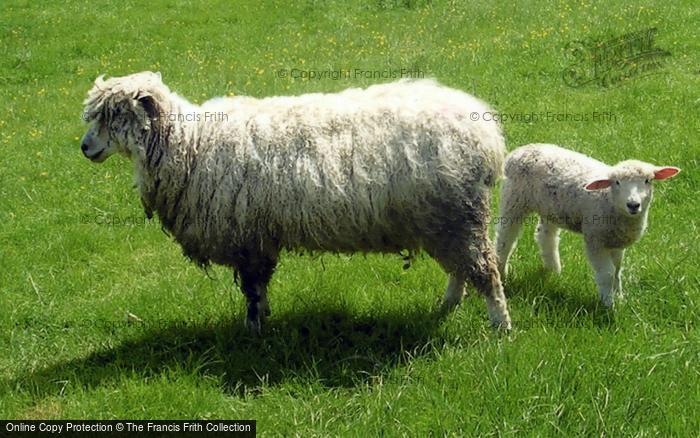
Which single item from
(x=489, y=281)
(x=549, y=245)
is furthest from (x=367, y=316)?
(x=549, y=245)

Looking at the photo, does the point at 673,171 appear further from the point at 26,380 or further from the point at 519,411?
the point at 26,380

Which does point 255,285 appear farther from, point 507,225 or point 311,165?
point 507,225

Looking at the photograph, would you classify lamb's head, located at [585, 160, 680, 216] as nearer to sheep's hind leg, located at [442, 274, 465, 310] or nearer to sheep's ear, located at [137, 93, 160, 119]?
sheep's hind leg, located at [442, 274, 465, 310]

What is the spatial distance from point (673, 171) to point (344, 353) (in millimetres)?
2417

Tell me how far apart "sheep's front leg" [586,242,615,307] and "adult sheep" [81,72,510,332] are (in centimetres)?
67

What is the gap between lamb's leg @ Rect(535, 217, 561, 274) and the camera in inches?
222

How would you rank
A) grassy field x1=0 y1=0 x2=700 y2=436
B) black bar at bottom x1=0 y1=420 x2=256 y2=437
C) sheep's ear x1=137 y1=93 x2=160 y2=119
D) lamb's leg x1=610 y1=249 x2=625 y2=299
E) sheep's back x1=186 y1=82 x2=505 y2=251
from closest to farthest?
grassy field x1=0 y1=0 x2=700 y2=436 < black bar at bottom x1=0 y1=420 x2=256 y2=437 < sheep's back x1=186 y1=82 x2=505 y2=251 < sheep's ear x1=137 y1=93 x2=160 y2=119 < lamb's leg x1=610 y1=249 x2=625 y2=299

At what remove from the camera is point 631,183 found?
4.77 m

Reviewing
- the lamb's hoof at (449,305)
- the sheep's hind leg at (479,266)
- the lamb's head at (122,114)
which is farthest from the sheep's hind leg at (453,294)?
the lamb's head at (122,114)

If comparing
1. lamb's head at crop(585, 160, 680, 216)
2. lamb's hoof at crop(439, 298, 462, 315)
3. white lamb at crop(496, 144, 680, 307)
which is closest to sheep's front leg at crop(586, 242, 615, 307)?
white lamb at crop(496, 144, 680, 307)

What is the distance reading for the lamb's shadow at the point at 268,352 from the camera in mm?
4730

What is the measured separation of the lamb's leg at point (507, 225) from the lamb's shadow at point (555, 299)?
18 centimetres

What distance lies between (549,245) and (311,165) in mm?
2049

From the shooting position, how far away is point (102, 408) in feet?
14.5
